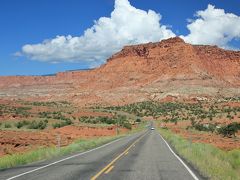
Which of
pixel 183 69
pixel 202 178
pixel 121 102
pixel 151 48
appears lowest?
pixel 202 178

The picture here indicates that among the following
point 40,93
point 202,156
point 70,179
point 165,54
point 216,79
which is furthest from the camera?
point 40,93

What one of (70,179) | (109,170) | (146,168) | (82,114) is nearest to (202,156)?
(146,168)

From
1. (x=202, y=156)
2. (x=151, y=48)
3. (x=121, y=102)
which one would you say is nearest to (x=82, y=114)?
(x=121, y=102)

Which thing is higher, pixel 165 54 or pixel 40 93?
pixel 165 54

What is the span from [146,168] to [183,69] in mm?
143048

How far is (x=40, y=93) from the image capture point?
615 feet

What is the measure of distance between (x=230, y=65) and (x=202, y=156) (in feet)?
541

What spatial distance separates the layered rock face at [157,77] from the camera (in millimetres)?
149000

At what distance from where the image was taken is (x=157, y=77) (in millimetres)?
163000

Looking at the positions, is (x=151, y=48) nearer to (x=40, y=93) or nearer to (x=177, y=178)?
(x=40, y=93)

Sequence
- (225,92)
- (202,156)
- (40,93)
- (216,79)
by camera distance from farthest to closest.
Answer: (40,93)
(216,79)
(225,92)
(202,156)

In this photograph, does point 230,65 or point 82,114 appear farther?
point 230,65

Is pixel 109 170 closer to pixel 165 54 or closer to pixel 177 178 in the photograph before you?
pixel 177 178

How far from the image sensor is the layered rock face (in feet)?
489
